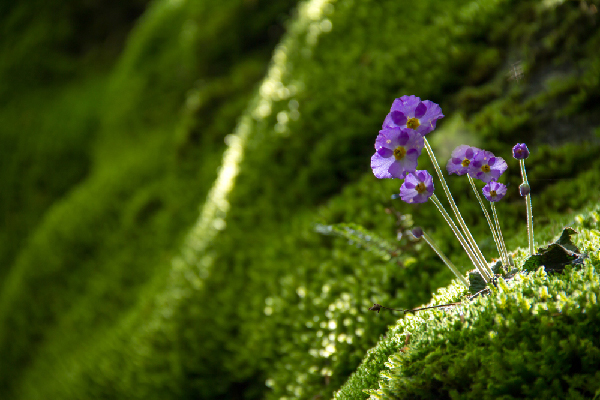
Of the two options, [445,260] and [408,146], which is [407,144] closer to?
[408,146]

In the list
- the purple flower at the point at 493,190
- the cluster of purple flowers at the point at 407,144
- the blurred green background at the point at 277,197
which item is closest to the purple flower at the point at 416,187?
the cluster of purple flowers at the point at 407,144

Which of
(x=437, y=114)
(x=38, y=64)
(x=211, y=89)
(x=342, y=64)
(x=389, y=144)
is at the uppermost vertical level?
(x=38, y=64)

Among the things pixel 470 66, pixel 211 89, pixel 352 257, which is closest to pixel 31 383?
pixel 211 89

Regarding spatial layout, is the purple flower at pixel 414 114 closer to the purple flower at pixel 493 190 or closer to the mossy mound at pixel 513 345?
the purple flower at pixel 493 190

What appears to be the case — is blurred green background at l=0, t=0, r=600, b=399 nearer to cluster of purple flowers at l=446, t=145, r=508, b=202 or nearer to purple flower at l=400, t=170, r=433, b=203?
cluster of purple flowers at l=446, t=145, r=508, b=202

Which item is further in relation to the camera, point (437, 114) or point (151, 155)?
point (151, 155)

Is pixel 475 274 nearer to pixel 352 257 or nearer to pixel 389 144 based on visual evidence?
pixel 389 144

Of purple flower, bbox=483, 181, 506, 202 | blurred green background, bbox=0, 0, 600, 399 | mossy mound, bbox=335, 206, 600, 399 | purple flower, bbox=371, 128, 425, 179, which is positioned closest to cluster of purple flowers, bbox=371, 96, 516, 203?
purple flower, bbox=371, 128, 425, 179
